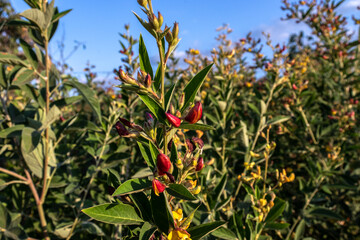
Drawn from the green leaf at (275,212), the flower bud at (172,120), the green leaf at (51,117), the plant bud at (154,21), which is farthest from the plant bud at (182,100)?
the green leaf at (51,117)

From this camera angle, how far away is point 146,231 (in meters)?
0.79

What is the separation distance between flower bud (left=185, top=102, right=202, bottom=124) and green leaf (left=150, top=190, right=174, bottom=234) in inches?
8.8

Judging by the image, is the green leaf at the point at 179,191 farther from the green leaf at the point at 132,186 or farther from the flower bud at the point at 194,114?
the flower bud at the point at 194,114

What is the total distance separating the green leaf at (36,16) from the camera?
4.36ft

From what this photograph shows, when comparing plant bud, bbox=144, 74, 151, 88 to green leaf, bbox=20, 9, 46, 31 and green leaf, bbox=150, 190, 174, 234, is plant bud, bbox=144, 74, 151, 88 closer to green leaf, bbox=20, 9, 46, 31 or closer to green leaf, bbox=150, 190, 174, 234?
green leaf, bbox=150, 190, 174, 234

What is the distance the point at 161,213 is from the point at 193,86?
0.39 m

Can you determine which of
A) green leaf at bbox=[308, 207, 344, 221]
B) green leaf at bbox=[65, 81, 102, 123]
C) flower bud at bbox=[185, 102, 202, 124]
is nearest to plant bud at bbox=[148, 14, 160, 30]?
flower bud at bbox=[185, 102, 202, 124]

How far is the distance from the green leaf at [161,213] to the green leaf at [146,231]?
27 mm

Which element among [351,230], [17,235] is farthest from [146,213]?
[351,230]

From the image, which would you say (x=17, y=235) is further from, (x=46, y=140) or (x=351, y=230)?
(x=351, y=230)

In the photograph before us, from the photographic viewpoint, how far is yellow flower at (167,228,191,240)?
0.77 m

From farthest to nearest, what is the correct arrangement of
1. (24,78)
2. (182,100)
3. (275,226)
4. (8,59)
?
(24,78)
(8,59)
(275,226)
(182,100)

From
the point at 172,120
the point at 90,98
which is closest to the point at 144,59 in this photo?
the point at 172,120

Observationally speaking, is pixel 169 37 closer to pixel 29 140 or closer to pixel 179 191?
pixel 179 191
